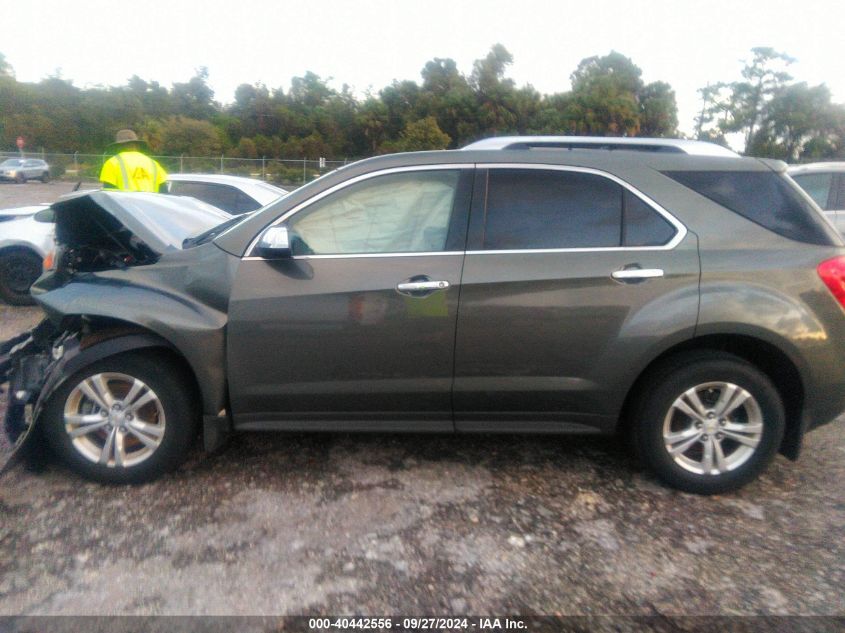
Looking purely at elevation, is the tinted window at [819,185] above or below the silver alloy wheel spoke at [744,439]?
above

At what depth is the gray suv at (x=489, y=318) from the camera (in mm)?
3682

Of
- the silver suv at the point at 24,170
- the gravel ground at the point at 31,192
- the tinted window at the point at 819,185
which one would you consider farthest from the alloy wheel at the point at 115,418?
the silver suv at the point at 24,170

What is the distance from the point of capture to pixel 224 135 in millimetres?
52969

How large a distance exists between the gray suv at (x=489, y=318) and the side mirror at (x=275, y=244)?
1.0 inches

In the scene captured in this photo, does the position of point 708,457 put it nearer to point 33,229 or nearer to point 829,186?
point 829,186

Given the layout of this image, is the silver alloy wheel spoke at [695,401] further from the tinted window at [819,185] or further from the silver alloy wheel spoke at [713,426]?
the tinted window at [819,185]

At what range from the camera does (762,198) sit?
3832 millimetres

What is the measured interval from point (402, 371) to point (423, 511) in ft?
2.34

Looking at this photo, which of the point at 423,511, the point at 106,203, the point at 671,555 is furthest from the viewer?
the point at 106,203

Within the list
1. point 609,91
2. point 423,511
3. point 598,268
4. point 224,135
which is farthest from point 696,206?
point 224,135

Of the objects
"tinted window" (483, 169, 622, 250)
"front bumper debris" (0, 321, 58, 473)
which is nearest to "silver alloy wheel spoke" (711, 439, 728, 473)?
"tinted window" (483, 169, 622, 250)

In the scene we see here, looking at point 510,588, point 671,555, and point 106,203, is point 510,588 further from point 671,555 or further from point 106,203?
point 106,203

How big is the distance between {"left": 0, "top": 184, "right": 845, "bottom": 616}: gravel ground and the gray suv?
273 mm

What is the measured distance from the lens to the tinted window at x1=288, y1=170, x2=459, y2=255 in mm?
3811
